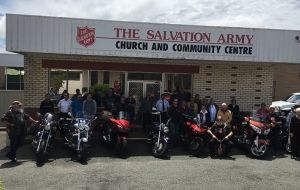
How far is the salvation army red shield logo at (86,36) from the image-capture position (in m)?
13.5

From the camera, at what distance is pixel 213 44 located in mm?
14508

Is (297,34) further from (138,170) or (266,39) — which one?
(138,170)

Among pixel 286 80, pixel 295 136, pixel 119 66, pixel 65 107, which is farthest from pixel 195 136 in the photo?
pixel 286 80

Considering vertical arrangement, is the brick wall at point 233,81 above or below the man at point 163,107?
above

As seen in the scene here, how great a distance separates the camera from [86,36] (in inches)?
535

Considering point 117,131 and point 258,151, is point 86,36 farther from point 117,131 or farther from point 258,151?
point 258,151

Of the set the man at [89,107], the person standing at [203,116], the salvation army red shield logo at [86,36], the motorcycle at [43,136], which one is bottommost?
the motorcycle at [43,136]

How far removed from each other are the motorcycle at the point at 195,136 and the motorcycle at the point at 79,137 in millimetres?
3240

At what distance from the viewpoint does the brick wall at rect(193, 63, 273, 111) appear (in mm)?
16438

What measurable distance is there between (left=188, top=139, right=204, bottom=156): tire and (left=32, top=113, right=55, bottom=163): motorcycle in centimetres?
449

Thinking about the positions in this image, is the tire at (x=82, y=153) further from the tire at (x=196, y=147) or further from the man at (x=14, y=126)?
the tire at (x=196, y=147)

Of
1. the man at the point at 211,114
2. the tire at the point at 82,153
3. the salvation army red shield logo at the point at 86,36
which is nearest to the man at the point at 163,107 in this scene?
the man at the point at 211,114

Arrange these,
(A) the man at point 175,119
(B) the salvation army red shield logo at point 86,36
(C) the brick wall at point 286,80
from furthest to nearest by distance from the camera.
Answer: (C) the brick wall at point 286,80
(B) the salvation army red shield logo at point 86,36
(A) the man at point 175,119

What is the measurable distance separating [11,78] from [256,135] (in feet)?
57.2
